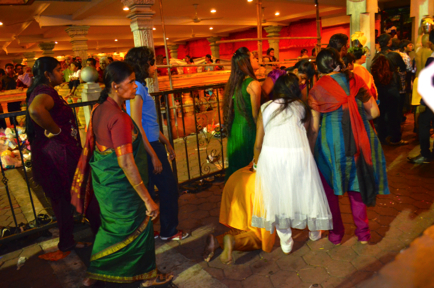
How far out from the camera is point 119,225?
2289mm

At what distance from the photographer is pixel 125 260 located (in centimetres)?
235

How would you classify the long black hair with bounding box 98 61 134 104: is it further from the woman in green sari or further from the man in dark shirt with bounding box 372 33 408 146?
the man in dark shirt with bounding box 372 33 408 146

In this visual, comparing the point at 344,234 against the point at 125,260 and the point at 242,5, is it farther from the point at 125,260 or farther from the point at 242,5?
the point at 242,5

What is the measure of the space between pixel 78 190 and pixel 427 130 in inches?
177

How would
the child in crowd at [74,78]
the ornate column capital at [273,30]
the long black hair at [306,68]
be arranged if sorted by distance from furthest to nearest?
the ornate column capital at [273,30]
the child in crowd at [74,78]
the long black hair at [306,68]

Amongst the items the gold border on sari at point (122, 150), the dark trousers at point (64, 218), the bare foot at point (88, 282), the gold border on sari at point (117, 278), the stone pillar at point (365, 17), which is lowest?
the bare foot at point (88, 282)

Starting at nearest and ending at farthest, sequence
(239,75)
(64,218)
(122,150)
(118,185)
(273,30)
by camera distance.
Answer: (122,150), (118,185), (64,218), (239,75), (273,30)

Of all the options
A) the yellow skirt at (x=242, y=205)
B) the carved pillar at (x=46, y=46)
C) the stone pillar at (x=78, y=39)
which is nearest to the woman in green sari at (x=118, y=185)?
the yellow skirt at (x=242, y=205)

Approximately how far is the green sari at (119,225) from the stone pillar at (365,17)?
5750 mm

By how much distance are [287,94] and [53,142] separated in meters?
2.02

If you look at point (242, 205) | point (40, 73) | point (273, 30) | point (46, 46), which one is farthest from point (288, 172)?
point (273, 30)

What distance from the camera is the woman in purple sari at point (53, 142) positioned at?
274cm

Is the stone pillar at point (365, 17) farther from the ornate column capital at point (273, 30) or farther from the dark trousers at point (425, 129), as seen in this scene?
the ornate column capital at point (273, 30)

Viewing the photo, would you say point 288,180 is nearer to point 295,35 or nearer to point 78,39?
point 78,39
